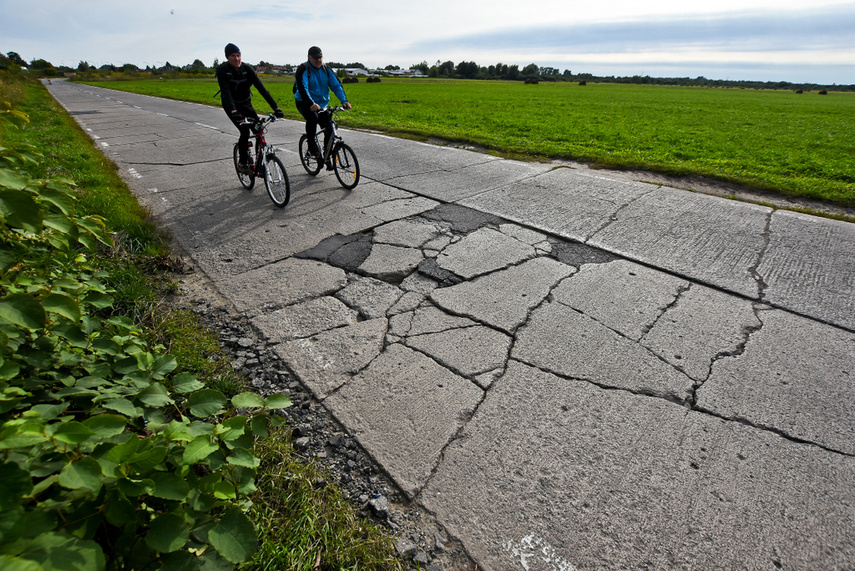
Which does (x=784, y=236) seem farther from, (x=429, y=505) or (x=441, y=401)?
(x=429, y=505)

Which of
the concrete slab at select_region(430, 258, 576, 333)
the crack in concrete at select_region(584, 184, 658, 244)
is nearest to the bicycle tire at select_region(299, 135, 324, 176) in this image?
the concrete slab at select_region(430, 258, 576, 333)

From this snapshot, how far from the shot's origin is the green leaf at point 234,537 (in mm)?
1224

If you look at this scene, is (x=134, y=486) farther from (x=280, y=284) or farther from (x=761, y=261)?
(x=761, y=261)

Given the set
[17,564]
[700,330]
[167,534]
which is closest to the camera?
[17,564]

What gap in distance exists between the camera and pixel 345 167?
22.4 feet

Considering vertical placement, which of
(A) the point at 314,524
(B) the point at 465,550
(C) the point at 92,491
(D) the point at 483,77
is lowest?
Result: (B) the point at 465,550

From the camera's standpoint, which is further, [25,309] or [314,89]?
[314,89]

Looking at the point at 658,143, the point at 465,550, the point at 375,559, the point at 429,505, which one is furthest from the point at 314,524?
the point at 658,143

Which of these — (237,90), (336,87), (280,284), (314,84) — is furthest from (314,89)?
(280,284)

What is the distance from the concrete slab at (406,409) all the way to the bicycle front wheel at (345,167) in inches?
174

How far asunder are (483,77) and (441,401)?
129504 mm

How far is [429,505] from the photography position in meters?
2.08

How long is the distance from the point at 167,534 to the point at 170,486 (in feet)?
0.41

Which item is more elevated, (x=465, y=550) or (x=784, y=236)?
(x=784, y=236)
